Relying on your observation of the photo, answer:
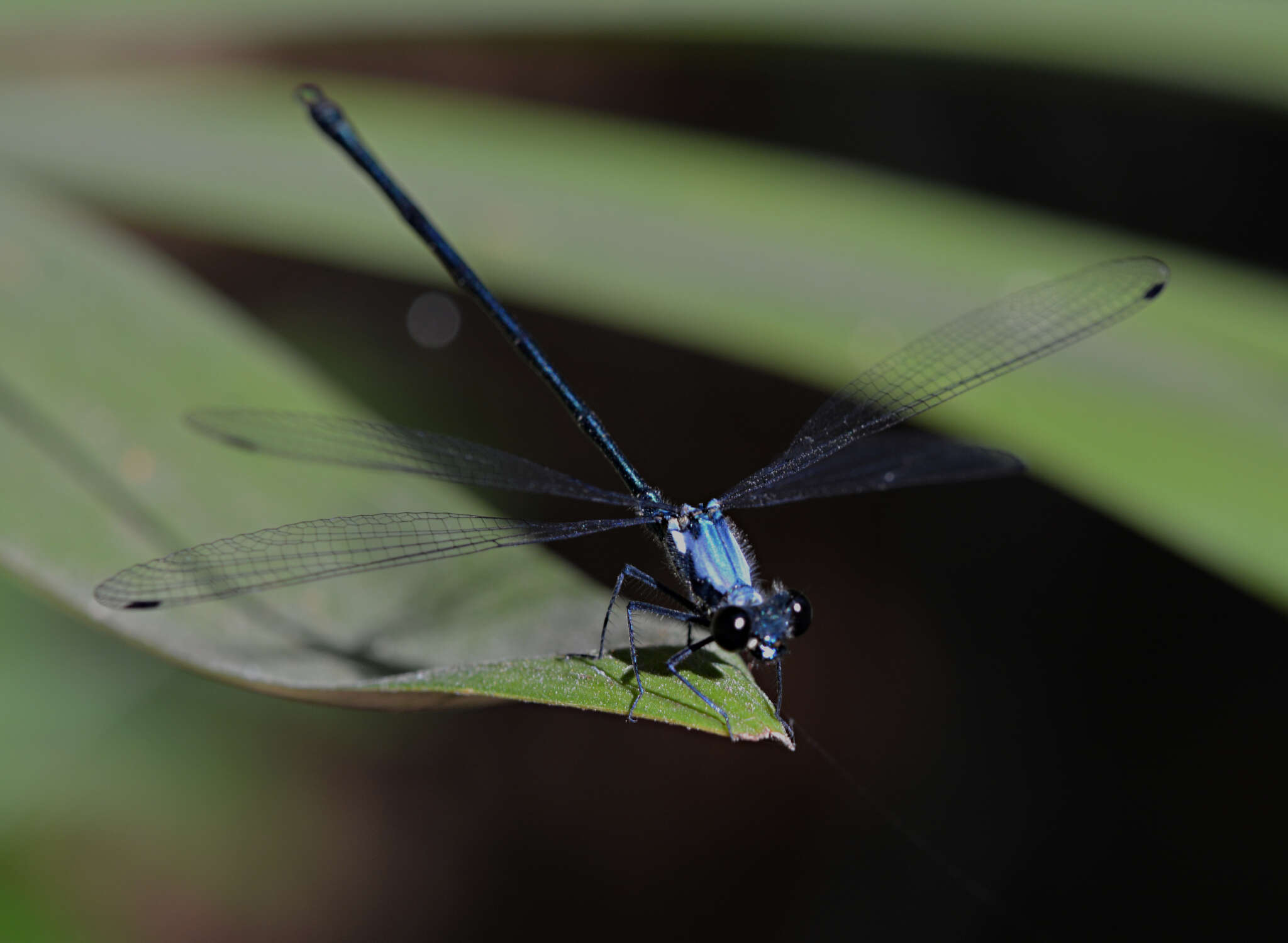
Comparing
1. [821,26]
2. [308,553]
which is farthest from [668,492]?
[308,553]

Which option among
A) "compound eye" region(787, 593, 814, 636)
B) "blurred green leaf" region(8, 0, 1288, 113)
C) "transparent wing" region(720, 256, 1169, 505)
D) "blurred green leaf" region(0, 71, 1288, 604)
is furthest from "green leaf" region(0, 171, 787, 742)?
"blurred green leaf" region(8, 0, 1288, 113)

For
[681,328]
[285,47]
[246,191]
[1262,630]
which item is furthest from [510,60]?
[1262,630]

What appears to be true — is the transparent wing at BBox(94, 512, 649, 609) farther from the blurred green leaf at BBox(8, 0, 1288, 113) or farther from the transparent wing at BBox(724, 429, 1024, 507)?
the blurred green leaf at BBox(8, 0, 1288, 113)

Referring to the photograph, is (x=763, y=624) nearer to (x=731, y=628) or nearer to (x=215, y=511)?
(x=731, y=628)

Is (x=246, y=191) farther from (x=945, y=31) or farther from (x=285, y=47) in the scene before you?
(x=945, y=31)

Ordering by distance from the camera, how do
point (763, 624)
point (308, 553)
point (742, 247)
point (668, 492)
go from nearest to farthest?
point (308, 553), point (763, 624), point (742, 247), point (668, 492)

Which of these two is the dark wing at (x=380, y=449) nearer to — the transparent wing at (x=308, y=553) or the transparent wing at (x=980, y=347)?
the transparent wing at (x=308, y=553)
